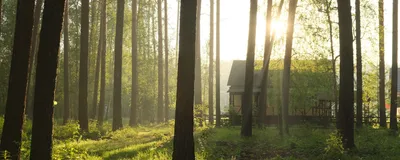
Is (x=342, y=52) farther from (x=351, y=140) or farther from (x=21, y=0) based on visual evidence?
(x=21, y=0)

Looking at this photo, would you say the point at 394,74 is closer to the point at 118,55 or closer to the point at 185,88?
the point at 118,55

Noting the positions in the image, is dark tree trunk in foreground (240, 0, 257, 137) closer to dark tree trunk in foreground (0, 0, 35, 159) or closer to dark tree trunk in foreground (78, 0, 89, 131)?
dark tree trunk in foreground (78, 0, 89, 131)

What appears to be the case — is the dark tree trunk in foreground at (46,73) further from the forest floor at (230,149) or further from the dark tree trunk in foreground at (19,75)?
the dark tree trunk in foreground at (19,75)

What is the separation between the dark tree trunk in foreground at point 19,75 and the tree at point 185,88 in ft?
11.4

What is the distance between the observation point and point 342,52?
38.2 feet

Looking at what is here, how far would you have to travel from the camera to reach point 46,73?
720 centimetres

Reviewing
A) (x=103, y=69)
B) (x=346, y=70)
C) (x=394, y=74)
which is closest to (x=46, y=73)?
(x=346, y=70)

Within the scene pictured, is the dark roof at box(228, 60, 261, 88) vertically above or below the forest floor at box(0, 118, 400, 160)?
above

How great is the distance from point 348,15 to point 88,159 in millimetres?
8757

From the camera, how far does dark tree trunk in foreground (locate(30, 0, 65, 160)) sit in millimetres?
7117

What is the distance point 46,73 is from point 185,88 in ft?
8.92

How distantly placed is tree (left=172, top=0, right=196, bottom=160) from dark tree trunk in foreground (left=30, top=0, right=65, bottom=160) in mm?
2439

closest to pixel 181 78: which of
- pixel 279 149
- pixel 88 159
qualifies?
pixel 88 159

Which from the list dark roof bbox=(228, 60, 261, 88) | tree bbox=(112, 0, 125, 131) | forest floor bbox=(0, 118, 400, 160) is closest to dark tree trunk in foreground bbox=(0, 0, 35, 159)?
forest floor bbox=(0, 118, 400, 160)
